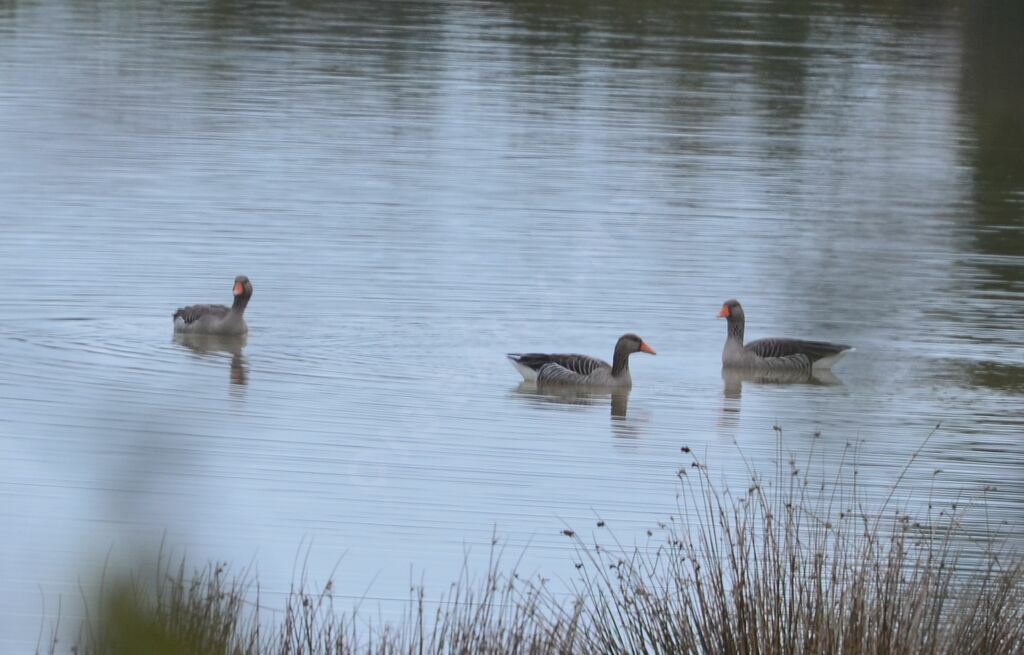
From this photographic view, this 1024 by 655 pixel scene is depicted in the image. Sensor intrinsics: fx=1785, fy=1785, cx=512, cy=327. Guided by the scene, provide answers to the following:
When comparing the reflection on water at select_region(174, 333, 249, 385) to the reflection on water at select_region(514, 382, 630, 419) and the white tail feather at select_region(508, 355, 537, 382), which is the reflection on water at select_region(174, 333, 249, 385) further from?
the reflection on water at select_region(514, 382, 630, 419)

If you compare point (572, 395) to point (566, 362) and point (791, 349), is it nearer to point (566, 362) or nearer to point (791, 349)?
point (566, 362)

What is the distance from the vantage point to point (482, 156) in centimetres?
3042

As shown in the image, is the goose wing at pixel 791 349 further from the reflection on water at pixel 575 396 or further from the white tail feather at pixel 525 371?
the white tail feather at pixel 525 371

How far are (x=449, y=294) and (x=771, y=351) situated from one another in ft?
13.6

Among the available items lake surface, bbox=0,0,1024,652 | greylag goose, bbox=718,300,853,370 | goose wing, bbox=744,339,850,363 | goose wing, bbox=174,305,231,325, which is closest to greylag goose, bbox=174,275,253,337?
goose wing, bbox=174,305,231,325

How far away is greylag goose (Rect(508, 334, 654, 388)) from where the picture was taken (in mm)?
14805

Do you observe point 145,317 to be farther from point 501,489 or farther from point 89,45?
point 89,45

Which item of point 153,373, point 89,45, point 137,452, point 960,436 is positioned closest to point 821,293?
point 960,436

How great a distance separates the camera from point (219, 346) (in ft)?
52.2

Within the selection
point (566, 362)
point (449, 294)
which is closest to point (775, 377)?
point (566, 362)

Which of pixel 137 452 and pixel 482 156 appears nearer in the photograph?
pixel 137 452

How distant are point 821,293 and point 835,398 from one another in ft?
16.5

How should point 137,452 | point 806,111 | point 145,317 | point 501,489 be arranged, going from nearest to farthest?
point 137,452 → point 501,489 → point 145,317 → point 806,111

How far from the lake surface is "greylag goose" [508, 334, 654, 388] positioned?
20 cm
